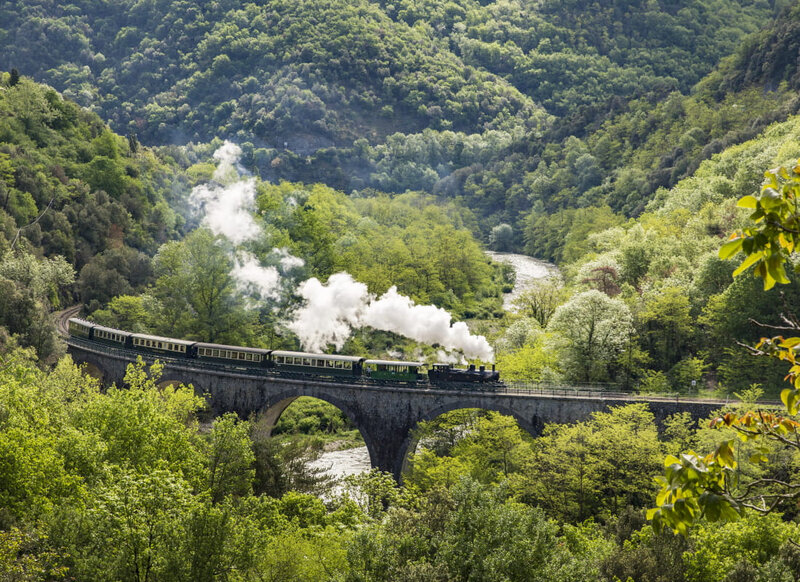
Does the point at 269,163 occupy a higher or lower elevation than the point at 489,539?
higher

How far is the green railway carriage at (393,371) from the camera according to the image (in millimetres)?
62031

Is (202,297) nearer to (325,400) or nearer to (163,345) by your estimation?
(163,345)

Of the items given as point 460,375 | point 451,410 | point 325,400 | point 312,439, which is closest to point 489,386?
point 460,375

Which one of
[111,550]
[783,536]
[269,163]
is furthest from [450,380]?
[269,163]

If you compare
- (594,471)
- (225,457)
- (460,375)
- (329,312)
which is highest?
(329,312)

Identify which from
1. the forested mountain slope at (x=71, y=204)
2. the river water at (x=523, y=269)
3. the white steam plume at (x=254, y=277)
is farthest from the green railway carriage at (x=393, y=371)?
the river water at (x=523, y=269)

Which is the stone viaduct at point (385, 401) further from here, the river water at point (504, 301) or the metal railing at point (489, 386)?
the river water at point (504, 301)

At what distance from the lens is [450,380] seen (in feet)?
201

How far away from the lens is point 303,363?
215ft

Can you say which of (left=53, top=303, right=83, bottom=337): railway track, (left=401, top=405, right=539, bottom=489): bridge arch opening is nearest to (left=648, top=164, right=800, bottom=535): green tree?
(left=401, top=405, right=539, bottom=489): bridge arch opening

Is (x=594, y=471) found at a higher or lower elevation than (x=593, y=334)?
lower

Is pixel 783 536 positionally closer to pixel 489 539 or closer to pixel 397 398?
pixel 489 539

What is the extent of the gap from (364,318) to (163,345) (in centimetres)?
1862

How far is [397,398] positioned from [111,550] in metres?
33.7
